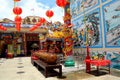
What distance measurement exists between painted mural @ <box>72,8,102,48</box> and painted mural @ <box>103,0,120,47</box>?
862 mm

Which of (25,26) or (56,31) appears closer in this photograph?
(56,31)

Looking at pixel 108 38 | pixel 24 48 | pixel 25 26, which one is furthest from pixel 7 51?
pixel 108 38

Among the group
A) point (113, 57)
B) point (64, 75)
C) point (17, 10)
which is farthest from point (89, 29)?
point (17, 10)

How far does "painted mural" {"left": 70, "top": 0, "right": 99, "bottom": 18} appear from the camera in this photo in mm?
12466

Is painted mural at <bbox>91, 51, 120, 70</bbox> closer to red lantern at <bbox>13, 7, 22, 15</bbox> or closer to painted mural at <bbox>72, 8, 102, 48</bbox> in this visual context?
painted mural at <bbox>72, 8, 102, 48</bbox>

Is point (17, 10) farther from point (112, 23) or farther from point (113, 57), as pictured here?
point (113, 57)

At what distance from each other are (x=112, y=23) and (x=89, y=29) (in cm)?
311

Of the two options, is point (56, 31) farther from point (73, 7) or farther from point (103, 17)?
point (103, 17)

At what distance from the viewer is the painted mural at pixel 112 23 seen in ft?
31.8

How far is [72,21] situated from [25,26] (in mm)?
14474

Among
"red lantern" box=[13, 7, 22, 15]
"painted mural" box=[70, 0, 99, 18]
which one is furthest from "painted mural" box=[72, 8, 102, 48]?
"red lantern" box=[13, 7, 22, 15]

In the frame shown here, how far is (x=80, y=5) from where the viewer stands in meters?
15.0

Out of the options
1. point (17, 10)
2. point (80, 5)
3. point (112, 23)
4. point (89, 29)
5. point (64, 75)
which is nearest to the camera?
point (64, 75)

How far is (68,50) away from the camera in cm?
1320
